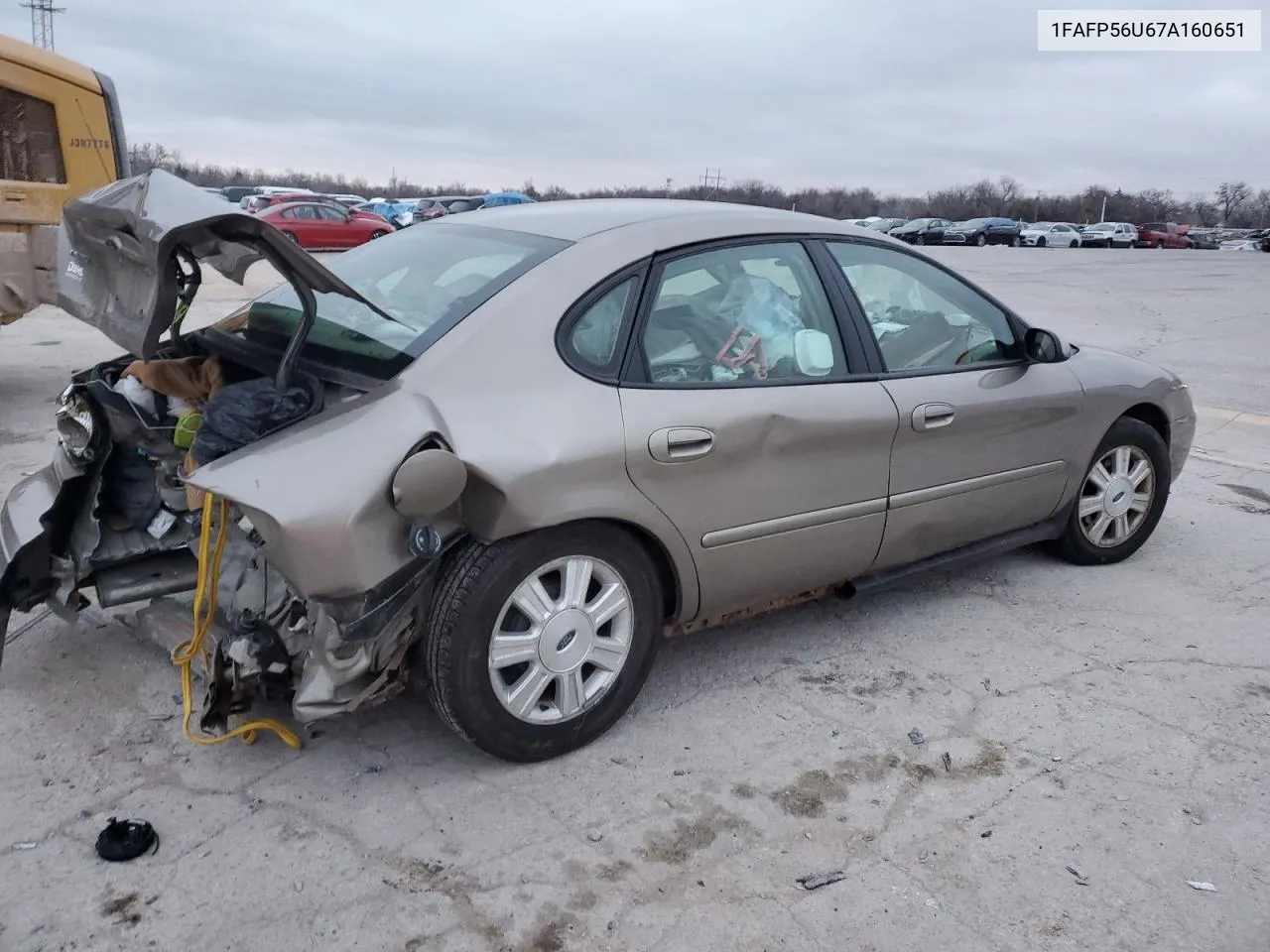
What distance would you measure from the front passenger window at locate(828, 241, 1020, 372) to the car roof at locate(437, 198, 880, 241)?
0.15 metres

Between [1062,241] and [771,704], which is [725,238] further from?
[1062,241]

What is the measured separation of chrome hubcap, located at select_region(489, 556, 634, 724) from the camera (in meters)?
2.89

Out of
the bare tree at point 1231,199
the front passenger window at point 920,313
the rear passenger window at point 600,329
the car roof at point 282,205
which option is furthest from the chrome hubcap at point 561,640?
the bare tree at point 1231,199

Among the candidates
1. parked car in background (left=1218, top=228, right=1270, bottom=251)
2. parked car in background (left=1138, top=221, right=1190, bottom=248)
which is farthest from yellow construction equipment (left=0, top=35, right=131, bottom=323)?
parked car in background (left=1138, top=221, right=1190, bottom=248)

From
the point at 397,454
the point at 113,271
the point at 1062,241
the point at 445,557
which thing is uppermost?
the point at 1062,241

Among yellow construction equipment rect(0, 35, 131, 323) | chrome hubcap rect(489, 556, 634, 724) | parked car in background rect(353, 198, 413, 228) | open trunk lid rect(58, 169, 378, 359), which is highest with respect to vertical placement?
parked car in background rect(353, 198, 413, 228)

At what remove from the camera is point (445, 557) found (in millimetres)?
2859

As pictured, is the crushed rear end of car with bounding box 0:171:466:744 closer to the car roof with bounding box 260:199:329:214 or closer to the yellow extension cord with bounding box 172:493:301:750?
the yellow extension cord with bounding box 172:493:301:750

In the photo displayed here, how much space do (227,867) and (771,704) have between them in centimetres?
177

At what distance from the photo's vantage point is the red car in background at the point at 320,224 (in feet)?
80.0

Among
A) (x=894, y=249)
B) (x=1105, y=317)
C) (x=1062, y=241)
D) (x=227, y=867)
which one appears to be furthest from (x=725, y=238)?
(x=1062, y=241)

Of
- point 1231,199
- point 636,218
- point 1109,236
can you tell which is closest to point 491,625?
point 636,218

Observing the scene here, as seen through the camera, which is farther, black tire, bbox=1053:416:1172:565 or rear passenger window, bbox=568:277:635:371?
black tire, bbox=1053:416:1172:565

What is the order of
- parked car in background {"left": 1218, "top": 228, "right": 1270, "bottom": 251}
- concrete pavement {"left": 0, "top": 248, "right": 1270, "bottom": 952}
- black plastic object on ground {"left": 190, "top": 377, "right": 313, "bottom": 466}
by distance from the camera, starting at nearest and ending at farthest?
concrete pavement {"left": 0, "top": 248, "right": 1270, "bottom": 952}, black plastic object on ground {"left": 190, "top": 377, "right": 313, "bottom": 466}, parked car in background {"left": 1218, "top": 228, "right": 1270, "bottom": 251}
